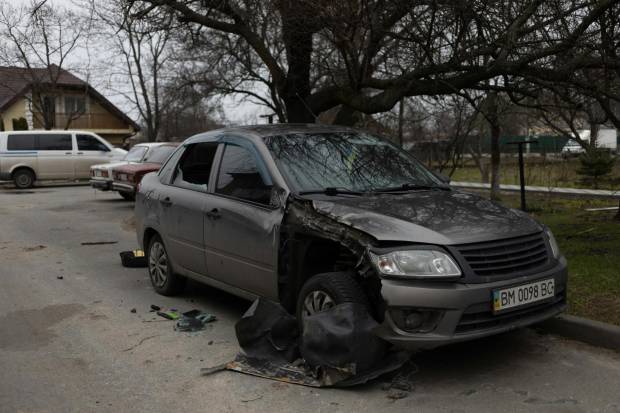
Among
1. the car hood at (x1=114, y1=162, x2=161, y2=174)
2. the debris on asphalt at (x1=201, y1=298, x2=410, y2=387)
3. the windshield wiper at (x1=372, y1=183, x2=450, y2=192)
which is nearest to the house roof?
the car hood at (x1=114, y1=162, x2=161, y2=174)

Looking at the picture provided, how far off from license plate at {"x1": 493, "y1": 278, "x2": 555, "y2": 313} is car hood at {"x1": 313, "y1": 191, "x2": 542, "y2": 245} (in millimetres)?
353

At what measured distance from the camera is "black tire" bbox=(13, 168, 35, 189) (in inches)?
934

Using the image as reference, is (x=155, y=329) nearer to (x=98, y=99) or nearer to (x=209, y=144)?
(x=209, y=144)

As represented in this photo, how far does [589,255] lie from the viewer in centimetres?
756

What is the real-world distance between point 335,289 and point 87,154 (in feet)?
71.5

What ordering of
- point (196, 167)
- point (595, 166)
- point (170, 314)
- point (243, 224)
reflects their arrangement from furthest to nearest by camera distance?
point (595, 166), point (196, 167), point (170, 314), point (243, 224)

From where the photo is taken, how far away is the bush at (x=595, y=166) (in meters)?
18.5

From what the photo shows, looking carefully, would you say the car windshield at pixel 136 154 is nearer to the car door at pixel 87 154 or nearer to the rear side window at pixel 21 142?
the car door at pixel 87 154

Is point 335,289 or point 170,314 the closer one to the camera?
point 335,289

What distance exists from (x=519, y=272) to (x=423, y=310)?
2.52ft

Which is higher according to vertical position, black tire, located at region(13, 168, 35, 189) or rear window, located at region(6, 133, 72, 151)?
rear window, located at region(6, 133, 72, 151)

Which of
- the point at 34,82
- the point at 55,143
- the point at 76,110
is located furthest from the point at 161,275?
the point at 76,110

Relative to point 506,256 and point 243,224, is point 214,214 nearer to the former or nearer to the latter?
point 243,224

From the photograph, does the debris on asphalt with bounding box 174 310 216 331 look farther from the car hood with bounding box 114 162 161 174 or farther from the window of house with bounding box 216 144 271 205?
the car hood with bounding box 114 162 161 174
